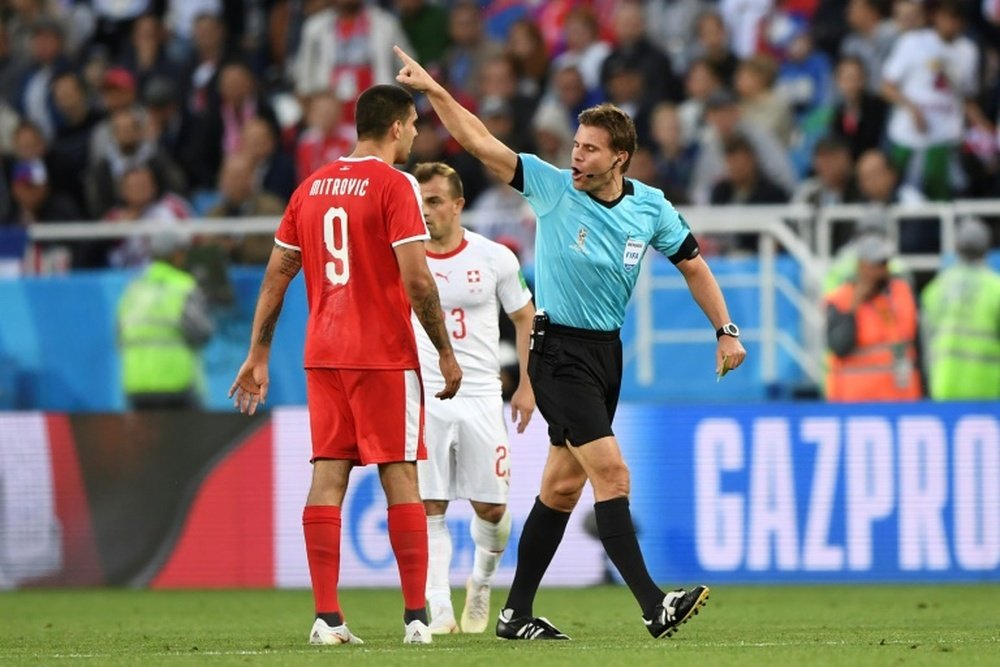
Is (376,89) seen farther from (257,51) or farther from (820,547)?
(257,51)

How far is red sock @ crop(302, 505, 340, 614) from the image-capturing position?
29.3ft

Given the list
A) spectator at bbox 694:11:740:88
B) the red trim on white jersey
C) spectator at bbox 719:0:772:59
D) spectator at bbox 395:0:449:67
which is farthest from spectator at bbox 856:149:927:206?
the red trim on white jersey

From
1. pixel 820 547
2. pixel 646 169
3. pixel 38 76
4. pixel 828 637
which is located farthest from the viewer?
pixel 38 76

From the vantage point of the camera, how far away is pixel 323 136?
696 inches

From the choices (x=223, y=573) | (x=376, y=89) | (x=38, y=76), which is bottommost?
(x=223, y=573)

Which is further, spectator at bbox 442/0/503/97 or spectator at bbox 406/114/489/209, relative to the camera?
spectator at bbox 442/0/503/97

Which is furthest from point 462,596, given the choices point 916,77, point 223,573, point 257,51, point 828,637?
point 257,51

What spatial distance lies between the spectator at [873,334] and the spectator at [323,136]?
4885 millimetres

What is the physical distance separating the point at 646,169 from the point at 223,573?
15.1 ft

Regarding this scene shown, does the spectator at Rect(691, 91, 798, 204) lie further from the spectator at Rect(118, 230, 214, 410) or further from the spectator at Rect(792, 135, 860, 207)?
the spectator at Rect(118, 230, 214, 410)

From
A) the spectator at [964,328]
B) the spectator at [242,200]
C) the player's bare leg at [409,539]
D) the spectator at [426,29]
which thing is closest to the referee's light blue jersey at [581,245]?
the player's bare leg at [409,539]

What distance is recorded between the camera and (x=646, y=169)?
1628 cm

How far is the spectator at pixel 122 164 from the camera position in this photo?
58.9 ft

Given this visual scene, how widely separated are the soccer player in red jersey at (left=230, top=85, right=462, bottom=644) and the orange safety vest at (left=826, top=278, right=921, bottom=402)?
20.7 feet
